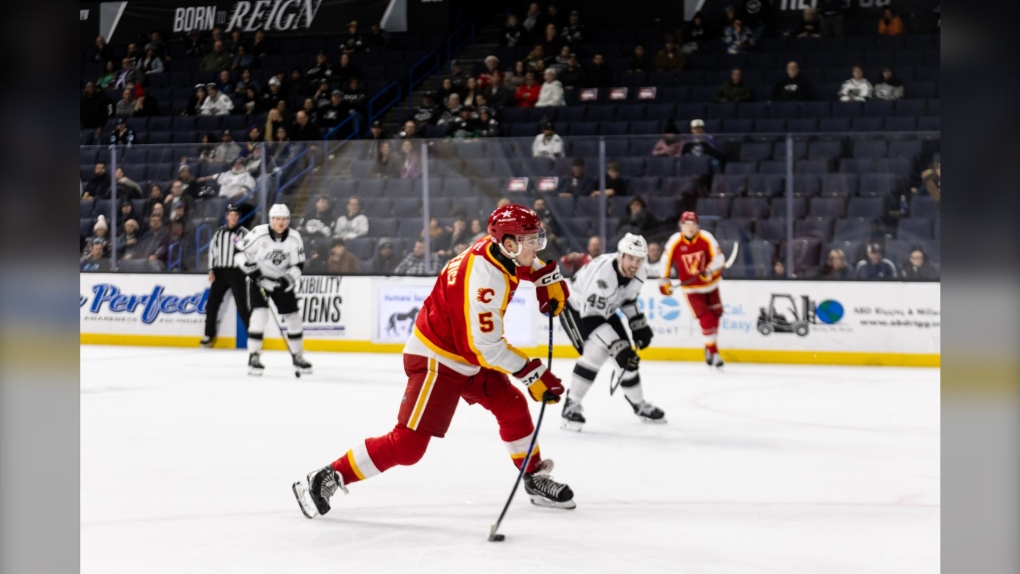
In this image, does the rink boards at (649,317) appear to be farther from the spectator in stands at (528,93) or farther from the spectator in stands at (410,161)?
the spectator in stands at (528,93)

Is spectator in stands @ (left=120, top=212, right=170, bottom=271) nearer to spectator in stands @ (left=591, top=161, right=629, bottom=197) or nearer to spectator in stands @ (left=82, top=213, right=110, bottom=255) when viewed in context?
spectator in stands @ (left=82, top=213, right=110, bottom=255)

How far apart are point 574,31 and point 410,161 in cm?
474

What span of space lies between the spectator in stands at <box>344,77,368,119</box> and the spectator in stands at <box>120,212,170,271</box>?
134 inches

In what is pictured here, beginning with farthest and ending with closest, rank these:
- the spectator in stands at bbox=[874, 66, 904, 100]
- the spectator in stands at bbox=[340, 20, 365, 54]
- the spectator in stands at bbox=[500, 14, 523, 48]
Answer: the spectator in stands at bbox=[340, 20, 365, 54] < the spectator in stands at bbox=[500, 14, 523, 48] < the spectator in stands at bbox=[874, 66, 904, 100]

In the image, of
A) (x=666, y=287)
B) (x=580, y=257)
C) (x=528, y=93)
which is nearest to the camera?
(x=666, y=287)

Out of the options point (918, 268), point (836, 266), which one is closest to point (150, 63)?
point (836, 266)

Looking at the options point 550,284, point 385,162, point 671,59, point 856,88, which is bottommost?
point 550,284

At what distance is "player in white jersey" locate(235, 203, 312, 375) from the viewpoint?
9508 millimetres

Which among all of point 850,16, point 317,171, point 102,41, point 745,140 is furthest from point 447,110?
point 102,41

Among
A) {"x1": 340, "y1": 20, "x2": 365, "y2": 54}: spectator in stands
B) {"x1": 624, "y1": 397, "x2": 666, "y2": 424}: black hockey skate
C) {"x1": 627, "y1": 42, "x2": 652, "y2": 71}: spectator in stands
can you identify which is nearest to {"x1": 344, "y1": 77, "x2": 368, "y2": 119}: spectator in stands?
{"x1": 340, "y1": 20, "x2": 365, "y2": 54}: spectator in stands

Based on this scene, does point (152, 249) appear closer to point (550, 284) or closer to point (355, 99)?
point (355, 99)

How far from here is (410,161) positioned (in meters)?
11.9

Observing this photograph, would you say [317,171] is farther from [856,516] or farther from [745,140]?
[856,516]
